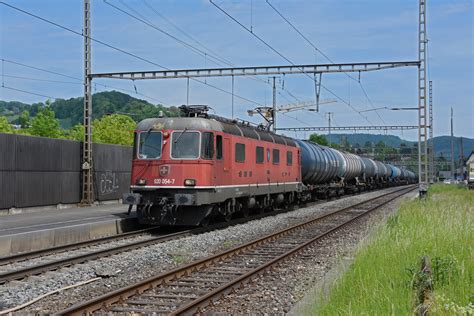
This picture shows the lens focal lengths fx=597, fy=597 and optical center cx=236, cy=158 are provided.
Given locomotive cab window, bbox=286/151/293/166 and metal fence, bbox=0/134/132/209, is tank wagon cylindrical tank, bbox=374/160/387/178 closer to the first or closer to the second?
locomotive cab window, bbox=286/151/293/166

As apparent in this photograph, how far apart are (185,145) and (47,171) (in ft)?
26.6

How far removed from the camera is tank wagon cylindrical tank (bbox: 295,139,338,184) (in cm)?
3069

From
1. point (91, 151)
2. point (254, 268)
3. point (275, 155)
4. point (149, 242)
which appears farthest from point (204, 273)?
point (91, 151)

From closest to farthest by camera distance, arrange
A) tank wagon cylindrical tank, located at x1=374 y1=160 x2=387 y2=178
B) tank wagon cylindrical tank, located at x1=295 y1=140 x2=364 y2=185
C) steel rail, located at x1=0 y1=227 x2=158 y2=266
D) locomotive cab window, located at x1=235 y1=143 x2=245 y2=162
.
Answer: steel rail, located at x1=0 y1=227 x2=158 y2=266 < locomotive cab window, located at x1=235 y1=143 x2=245 y2=162 < tank wagon cylindrical tank, located at x1=295 y1=140 x2=364 y2=185 < tank wagon cylindrical tank, located at x1=374 y1=160 x2=387 y2=178

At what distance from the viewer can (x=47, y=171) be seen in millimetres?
23000

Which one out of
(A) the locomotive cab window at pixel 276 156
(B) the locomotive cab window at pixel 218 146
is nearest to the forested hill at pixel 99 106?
(A) the locomotive cab window at pixel 276 156

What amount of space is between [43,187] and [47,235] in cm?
829

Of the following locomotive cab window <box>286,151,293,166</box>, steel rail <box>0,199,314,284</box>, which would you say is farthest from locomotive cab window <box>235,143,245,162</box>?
locomotive cab window <box>286,151,293,166</box>

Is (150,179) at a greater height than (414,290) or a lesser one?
greater

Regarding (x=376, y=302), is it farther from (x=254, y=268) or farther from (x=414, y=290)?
(x=254, y=268)

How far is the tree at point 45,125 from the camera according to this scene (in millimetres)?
63531

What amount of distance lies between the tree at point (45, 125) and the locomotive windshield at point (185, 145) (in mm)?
48979

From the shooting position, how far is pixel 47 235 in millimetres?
14883

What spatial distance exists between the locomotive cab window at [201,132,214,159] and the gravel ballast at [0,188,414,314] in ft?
7.59
